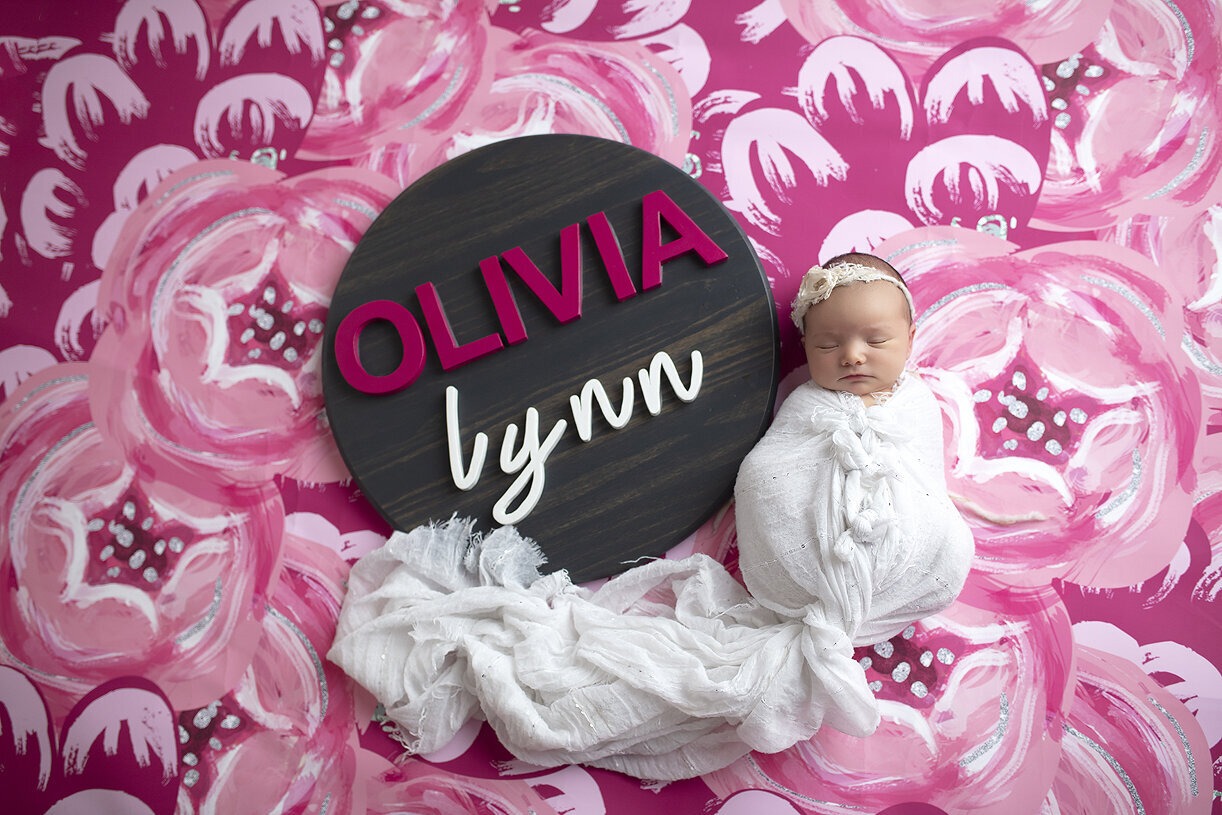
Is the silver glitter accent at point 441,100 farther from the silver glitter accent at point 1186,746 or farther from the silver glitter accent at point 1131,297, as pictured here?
the silver glitter accent at point 1186,746

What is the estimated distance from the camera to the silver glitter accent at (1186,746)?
4.04 ft

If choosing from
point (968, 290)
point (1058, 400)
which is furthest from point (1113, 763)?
point (968, 290)

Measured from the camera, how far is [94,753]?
54.9 inches

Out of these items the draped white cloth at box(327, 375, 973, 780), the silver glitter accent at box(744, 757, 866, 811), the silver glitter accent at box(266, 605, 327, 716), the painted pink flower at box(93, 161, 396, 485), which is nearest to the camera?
the draped white cloth at box(327, 375, 973, 780)

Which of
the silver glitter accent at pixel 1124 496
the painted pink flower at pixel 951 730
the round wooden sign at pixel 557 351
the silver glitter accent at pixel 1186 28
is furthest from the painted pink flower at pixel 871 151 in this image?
the painted pink flower at pixel 951 730

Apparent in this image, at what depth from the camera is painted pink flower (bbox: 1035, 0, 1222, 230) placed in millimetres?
1393

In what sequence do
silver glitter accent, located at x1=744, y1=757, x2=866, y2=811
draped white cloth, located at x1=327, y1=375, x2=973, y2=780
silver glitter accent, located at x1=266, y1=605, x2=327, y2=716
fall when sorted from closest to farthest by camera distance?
draped white cloth, located at x1=327, y1=375, x2=973, y2=780
silver glitter accent, located at x1=744, y1=757, x2=866, y2=811
silver glitter accent, located at x1=266, y1=605, x2=327, y2=716

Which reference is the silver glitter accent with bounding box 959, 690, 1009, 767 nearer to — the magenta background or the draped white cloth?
the magenta background

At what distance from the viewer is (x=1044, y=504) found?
4.34ft

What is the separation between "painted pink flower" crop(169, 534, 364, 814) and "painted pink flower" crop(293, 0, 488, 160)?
0.77m

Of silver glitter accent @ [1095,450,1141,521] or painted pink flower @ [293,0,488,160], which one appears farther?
painted pink flower @ [293,0,488,160]

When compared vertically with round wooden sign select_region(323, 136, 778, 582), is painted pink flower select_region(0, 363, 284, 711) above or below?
below

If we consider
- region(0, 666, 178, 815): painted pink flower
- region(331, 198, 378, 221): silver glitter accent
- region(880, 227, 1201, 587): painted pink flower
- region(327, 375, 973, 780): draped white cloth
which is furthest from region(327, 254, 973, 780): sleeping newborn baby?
region(331, 198, 378, 221): silver glitter accent

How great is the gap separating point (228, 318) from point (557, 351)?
2.07 feet
